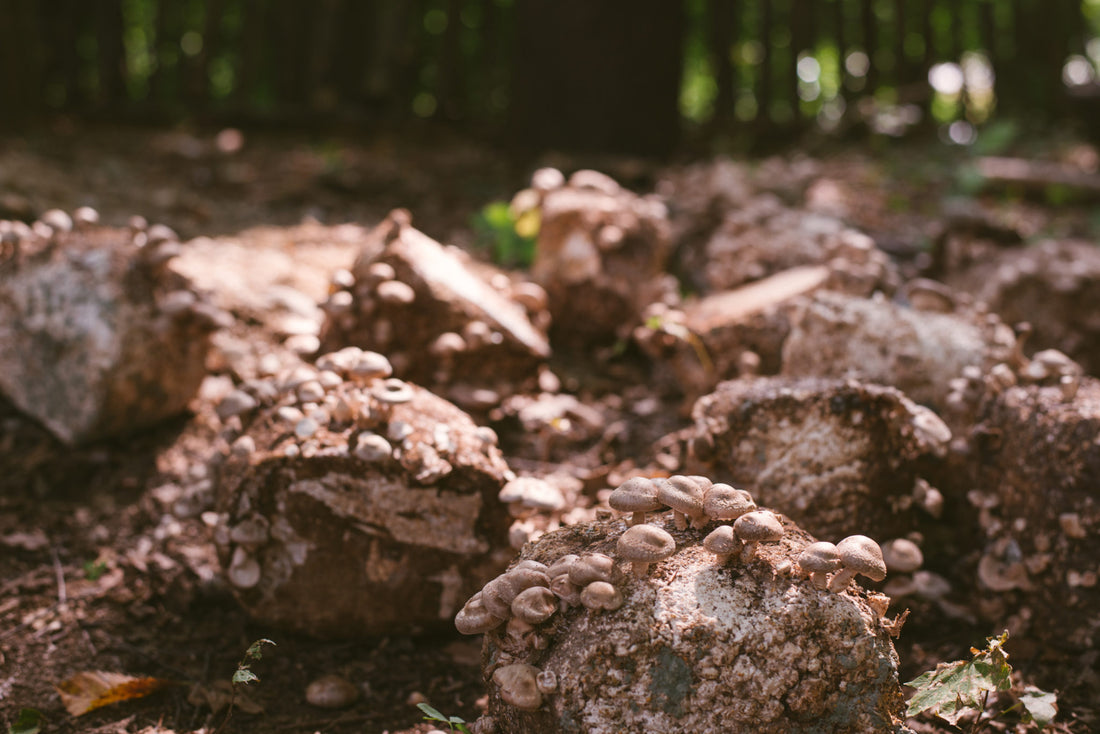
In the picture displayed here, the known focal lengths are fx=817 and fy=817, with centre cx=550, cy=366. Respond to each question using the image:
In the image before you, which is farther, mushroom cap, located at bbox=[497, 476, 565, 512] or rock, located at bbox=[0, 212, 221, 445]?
rock, located at bbox=[0, 212, 221, 445]

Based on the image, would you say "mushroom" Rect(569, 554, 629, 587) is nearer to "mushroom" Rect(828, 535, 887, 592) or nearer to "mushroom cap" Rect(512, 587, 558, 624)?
"mushroom cap" Rect(512, 587, 558, 624)

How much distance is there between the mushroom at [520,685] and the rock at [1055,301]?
136 inches

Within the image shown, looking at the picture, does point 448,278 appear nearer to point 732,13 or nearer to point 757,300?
point 757,300

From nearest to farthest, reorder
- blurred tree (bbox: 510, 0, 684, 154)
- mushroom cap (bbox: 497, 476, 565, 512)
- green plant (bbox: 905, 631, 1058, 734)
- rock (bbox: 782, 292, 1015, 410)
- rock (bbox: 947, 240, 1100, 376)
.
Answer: green plant (bbox: 905, 631, 1058, 734) < mushroom cap (bbox: 497, 476, 565, 512) < rock (bbox: 782, 292, 1015, 410) < rock (bbox: 947, 240, 1100, 376) < blurred tree (bbox: 510, 0, 684, 154)

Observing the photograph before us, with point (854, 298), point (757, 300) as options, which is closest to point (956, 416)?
point (854, 298)

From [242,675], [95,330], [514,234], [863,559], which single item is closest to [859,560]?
[863,559]

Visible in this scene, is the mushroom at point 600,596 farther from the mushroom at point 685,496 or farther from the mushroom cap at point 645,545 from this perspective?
the mushroom at point 685,496

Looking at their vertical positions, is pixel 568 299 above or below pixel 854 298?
below

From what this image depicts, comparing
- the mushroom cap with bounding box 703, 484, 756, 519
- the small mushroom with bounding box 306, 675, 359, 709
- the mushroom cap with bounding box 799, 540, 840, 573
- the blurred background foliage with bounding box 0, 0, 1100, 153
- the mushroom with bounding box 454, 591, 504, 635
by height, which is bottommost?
the small mushroom with bounding box 306, 675, 359, 709

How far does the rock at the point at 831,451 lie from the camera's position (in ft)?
8.64

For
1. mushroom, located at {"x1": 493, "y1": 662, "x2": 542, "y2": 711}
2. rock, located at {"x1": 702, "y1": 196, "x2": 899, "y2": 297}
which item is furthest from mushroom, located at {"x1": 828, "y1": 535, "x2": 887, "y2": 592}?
rock, located at {"x1": 702, "y1": 196, "x2": 899, "y2": 297}

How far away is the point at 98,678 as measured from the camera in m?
2.39

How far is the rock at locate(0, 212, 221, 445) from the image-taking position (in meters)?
3.36

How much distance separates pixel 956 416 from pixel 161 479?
3.13 metres
